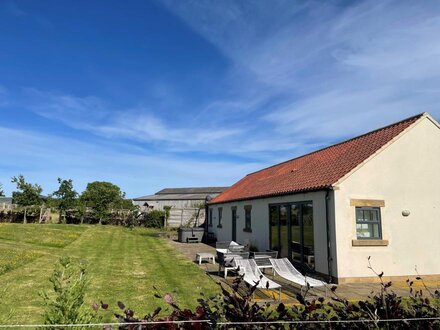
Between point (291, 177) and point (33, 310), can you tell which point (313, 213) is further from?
point (33, 310)

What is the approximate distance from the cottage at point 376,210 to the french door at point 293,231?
38mm

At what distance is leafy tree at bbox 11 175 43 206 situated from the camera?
1348 inches

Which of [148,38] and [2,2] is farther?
[148,38]

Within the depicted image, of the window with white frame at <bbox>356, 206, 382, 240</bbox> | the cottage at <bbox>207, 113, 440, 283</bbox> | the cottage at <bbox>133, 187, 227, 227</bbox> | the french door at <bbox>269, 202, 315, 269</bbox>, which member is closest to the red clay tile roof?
the cottage at <bbox>207, 113, 440, 283</bbox>

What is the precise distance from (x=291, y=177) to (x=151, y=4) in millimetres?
9969

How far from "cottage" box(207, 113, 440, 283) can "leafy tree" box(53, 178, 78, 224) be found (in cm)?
2706

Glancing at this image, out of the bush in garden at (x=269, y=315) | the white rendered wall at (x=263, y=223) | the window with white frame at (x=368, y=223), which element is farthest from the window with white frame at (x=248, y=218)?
the bush in garden at (x=269, y=315)

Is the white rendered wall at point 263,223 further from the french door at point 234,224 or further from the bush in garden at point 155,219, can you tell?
the bush in garden at point 155,219

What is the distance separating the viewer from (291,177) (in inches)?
676

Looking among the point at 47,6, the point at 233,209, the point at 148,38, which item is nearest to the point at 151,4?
the point at 148,38

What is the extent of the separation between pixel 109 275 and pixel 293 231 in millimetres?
7295

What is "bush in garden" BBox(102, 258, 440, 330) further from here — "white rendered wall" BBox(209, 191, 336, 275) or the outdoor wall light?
the outdoor wall light

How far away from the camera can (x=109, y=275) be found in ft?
38.8

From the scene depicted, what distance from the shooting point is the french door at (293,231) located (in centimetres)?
1311
